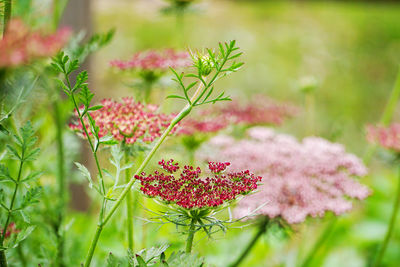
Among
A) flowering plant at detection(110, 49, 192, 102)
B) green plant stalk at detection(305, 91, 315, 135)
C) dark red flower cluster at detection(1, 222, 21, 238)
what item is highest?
green plant stalk at detection(305, 91, 315, 135)

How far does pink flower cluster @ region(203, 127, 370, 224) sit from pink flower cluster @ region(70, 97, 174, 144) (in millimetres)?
233

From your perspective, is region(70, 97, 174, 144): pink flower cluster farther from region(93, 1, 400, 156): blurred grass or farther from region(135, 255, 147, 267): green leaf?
region(93, 1, 400, 156): blurred grass

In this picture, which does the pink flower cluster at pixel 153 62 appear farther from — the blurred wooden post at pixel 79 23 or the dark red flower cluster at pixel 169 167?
the blurred wooden post at pixel 79 23

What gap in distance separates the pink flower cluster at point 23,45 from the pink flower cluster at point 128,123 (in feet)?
0.70

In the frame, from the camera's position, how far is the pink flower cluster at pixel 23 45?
1.26 ft

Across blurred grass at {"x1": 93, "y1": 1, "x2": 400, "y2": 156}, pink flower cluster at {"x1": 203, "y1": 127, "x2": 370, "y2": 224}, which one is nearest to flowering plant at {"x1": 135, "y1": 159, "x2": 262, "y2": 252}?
pink flower cluster at {"x1": 203, "y1": 127, "x2": 370, "y2": 224}

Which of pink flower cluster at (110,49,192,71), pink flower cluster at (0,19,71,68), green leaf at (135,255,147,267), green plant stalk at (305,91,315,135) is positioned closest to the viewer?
pink flower cluster at (0,19,71,68)

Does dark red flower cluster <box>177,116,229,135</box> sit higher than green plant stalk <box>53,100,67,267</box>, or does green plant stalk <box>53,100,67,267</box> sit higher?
dark red flower cluster <box>177,116,229,135</box>

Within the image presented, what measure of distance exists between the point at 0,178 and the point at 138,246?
0.39 meters

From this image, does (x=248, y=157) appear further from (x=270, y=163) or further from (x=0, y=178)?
(x=0, y=178)

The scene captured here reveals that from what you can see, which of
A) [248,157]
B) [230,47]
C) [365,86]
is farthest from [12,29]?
[365,86]

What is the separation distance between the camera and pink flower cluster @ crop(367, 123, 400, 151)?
1.05 meters

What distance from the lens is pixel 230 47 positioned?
507 mm

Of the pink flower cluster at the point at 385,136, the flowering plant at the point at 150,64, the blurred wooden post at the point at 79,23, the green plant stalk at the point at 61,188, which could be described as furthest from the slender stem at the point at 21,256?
the blurred wooden post at the point at 79,23
